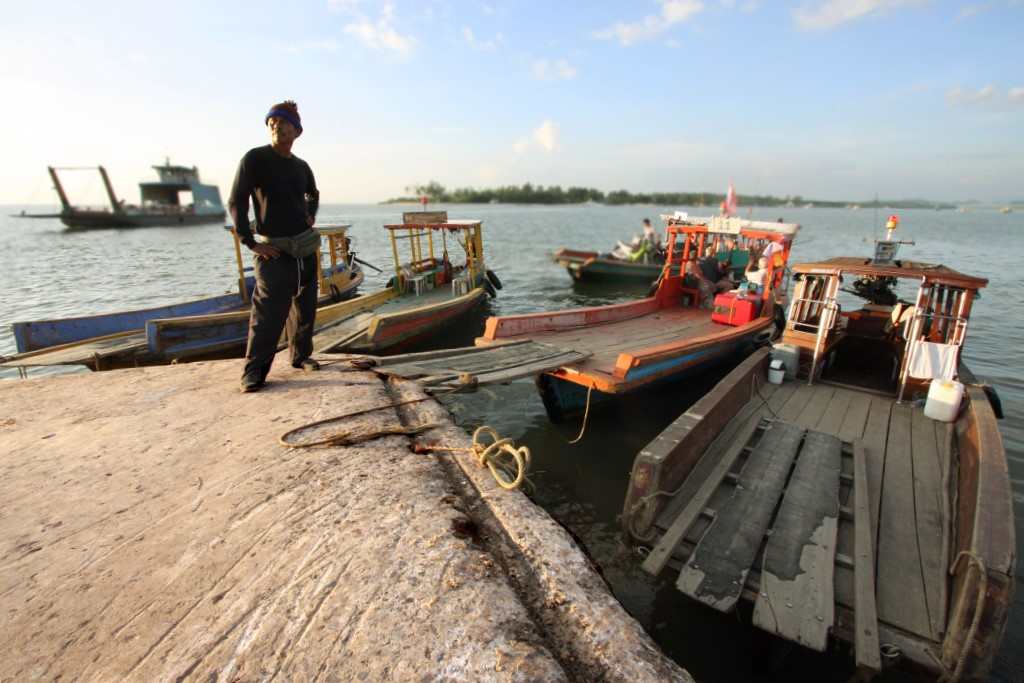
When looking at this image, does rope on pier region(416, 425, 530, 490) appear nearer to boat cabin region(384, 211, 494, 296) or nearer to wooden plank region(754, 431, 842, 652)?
wooden plank region(754, 431, 842, 652)

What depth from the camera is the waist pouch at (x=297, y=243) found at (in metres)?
3.64

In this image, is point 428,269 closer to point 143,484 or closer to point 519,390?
point 519,390

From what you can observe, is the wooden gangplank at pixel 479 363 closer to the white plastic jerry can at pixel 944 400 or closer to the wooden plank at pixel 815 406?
the wooden plank at pixel 815 406

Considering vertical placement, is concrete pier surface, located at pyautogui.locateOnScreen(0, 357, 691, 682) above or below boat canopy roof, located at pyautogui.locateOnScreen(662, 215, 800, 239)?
below

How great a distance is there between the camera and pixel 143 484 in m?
2.44

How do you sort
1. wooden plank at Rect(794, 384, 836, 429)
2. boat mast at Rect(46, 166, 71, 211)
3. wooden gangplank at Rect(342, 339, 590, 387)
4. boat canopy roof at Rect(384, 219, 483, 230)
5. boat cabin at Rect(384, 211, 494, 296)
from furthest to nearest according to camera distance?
boat mast at Rect(46, 166, 71, 211) → boat cabin at Rect(384, 211, 494, 296) → boat canopy roof at Rect(384, 219, 483, 230) → wooden plank at Rect(794, 384, 836, 429) → wooden gangplank at Rect(342, 339, 590, 387)

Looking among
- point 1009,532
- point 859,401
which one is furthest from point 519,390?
point 1009,532

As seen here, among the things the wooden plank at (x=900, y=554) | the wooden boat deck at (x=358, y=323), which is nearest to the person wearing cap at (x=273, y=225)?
the wooden boat deck at (x=358, y=323)

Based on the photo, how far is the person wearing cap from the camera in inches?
136

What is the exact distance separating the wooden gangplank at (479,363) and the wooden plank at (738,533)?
2.20 m

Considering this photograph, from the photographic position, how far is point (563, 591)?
1756 millimetres

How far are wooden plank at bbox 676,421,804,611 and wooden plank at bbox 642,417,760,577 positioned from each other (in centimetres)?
14

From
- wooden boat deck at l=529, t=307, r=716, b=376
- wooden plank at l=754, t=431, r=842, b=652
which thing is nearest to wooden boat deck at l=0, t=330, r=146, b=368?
wooden boat deck at l=529, t=307, r=716, b=376

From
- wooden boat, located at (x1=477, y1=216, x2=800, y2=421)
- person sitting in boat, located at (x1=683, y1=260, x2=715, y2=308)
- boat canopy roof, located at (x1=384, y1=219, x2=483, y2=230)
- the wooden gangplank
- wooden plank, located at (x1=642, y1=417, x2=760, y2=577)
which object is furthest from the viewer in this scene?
boat canopy roof, located at (x1=384, y1=219, x2=483, y2=230)
